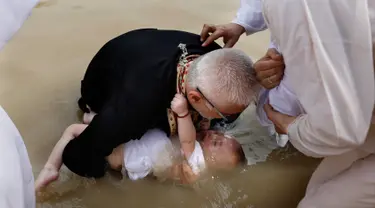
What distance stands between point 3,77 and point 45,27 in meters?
0.29

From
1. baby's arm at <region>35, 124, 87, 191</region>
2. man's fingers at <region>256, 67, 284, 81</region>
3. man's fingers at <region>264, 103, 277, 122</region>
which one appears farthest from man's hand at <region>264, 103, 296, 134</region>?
baby's arm at <region>35, 124, 87, 191</region>

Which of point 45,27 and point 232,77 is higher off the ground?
point 232,77

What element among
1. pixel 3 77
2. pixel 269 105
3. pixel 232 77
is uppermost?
pixel 232 77

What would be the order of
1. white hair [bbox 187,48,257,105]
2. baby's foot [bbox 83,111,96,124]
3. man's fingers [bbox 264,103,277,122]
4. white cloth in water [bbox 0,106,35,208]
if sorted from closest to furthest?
white cloth in water [bbox 0,106,35,208] < white hair [bbox 187,48,257,105] < man's fingers [bbox 264,103,277,122] < baby's foot [bbox 83,111,96,124]

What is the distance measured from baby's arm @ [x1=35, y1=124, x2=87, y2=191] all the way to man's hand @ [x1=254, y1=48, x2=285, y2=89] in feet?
1.57

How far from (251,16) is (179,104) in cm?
31

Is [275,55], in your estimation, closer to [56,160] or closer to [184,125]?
[184,125]

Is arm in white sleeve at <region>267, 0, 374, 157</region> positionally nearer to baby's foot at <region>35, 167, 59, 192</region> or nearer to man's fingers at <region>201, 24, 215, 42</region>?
man's fingers at <region>201, 24, 215, 42</region>

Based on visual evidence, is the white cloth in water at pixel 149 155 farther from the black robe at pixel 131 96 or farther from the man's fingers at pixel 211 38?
the man's fingers at pixel 211 38

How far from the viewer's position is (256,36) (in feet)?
5.84

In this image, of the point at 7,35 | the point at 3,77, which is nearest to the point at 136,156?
the point at 7,35

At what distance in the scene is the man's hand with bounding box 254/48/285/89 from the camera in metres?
1.08

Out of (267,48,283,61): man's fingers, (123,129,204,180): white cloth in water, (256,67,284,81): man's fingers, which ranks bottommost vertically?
(123,129,204,180): white cloth in water

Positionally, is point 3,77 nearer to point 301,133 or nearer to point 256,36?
point 256,36
